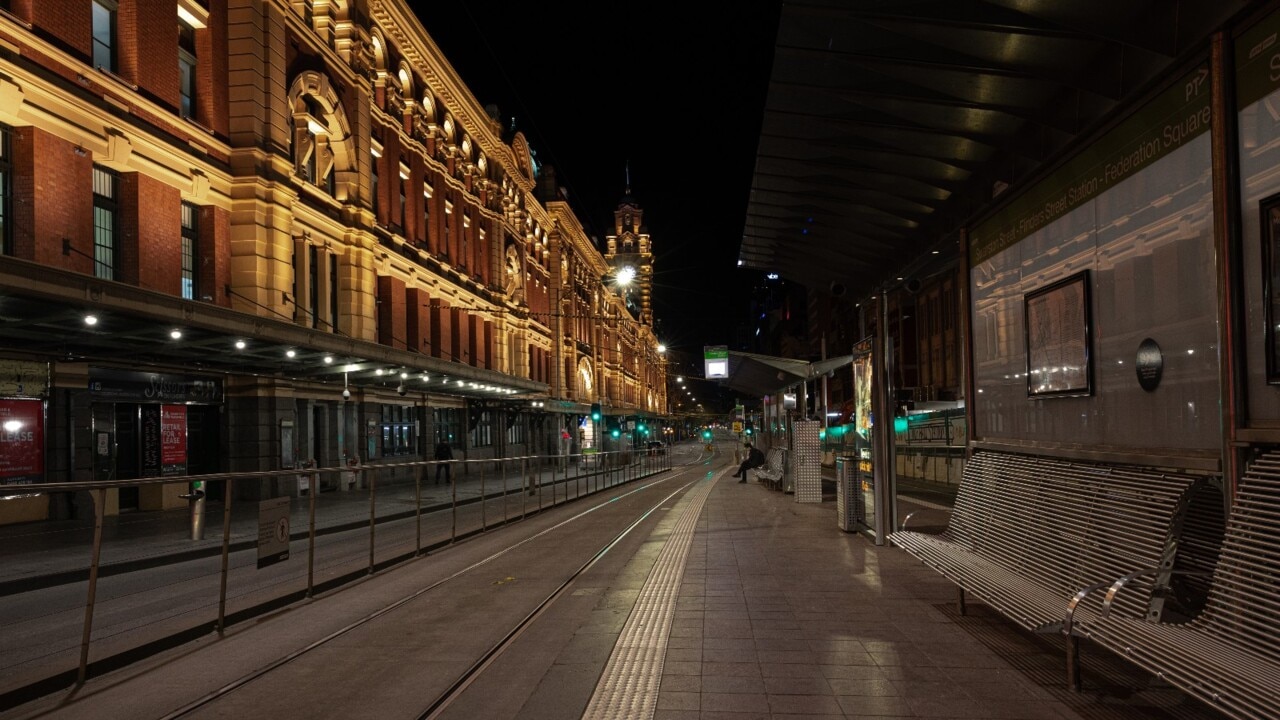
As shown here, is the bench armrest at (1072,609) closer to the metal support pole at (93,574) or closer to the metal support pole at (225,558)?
the metal support pole at (93,574)

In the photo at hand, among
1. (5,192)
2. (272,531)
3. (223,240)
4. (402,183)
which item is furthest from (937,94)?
(402,183)

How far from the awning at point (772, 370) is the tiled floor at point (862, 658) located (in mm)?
7692

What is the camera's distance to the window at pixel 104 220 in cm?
1844

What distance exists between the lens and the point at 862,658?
6094 mm

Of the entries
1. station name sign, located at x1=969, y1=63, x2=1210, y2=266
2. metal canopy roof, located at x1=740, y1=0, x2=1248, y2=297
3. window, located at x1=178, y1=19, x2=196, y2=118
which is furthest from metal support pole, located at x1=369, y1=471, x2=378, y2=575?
window, located at x1=178, y1=19, x2=196, y2=118

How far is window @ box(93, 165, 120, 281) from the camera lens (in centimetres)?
1844

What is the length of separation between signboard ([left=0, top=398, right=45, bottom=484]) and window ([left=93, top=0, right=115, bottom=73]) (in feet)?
24.9

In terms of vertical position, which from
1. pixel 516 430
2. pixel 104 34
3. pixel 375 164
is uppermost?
pixel 375 164

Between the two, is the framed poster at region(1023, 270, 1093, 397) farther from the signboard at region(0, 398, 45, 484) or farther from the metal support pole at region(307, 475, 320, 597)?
the signboard at region(0, 398, 45, 484)

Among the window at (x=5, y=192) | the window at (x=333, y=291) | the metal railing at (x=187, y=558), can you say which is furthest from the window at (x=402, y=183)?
the metal railing at (x=187, y=558)

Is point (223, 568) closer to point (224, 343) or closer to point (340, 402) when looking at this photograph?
point (224, 343)

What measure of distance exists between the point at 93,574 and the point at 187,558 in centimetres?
149

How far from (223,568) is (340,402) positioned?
825 inches

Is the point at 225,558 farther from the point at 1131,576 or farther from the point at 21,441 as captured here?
the point at 21,441
